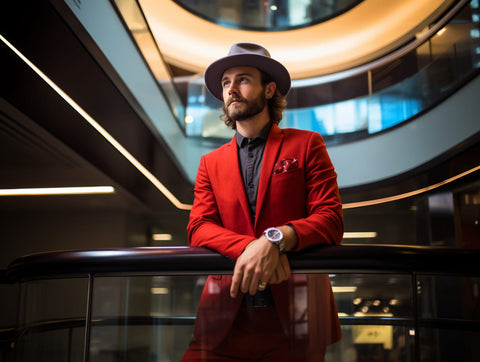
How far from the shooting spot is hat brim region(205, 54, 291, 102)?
66.7 inches

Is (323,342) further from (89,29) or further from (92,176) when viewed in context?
(92,176)

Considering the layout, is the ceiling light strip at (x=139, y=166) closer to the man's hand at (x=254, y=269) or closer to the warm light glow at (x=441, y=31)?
the warm light glow at (x=441, y=31)

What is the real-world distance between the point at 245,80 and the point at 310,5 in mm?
11236

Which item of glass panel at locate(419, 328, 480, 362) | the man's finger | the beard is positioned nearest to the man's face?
the beard

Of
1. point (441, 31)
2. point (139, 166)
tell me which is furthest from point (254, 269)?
point (441, 31)

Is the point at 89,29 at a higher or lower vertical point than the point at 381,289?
higher

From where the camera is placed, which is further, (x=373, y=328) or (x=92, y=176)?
(x=92, y=176)

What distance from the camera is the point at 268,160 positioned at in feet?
5.05

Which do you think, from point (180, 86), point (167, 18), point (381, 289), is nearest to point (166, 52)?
point (167, 18)

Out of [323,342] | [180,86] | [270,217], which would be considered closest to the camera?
[323,342]

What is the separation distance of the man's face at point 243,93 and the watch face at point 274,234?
1.98 feet

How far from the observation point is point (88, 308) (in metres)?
1.18

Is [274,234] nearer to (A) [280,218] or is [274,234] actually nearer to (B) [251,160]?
(A) [280,218]

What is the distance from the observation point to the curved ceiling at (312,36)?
11.0 meters
